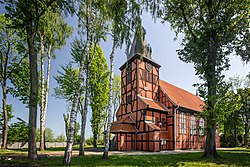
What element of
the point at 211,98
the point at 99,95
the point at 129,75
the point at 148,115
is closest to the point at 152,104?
the point at 148,115

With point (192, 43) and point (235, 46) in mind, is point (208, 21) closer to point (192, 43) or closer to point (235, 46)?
point (192, 43)

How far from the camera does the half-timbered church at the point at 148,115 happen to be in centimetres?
1964

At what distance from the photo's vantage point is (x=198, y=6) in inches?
550

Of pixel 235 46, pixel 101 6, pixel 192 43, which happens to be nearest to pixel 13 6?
pixel 101 6

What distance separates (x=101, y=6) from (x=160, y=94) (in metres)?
16.3

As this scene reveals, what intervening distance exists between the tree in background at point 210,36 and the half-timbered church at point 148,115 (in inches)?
247

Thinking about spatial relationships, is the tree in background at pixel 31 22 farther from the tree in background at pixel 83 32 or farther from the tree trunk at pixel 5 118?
the tree trunk at pixel 5 118

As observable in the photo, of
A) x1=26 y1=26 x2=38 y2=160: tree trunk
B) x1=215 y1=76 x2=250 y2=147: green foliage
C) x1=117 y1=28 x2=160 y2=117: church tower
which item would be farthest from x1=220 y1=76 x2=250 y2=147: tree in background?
x1=26 y1=26 x2=38 y2=160: tree trunk

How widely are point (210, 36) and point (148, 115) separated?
1026 cm

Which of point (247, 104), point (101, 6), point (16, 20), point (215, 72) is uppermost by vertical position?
point (101, 6)

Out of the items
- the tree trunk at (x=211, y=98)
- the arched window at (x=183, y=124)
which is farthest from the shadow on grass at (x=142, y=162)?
the arched window at (x=183, y=124)

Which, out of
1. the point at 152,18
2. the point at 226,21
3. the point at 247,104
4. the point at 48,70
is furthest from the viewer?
the point at 247,104

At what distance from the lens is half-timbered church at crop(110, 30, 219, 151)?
19641 mm

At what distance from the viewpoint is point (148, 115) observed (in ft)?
66.0
